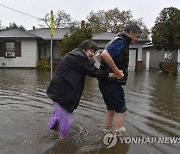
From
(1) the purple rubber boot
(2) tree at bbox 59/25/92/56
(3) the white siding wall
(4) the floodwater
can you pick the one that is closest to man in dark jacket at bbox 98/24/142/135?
(4) the floodwater

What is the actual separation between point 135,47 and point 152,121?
22.2 m

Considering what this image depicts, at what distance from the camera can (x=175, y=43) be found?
2036cm

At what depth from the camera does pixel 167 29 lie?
70.1 ft

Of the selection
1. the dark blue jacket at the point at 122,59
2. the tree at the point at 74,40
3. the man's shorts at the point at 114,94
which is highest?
the tree at the point at 74,40

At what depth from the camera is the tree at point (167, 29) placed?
20.8m

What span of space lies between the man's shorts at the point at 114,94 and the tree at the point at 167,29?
1686 centimetres

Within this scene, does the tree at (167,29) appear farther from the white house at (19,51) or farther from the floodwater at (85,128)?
the floodwater at (85,128)

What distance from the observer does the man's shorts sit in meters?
4.65

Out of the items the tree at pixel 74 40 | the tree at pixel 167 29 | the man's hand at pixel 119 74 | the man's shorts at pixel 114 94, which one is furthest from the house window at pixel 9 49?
the man's hand at pixel 119 74

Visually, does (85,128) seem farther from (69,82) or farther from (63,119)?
(69,82)

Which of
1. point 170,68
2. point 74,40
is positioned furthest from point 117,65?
point 170,68

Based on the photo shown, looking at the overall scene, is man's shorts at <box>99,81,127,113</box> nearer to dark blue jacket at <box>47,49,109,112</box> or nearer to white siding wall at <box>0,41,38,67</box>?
dark blue jacket at <box>47,49,109,112</box>

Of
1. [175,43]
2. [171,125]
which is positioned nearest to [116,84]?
[171,125]

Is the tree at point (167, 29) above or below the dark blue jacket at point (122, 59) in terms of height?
above
